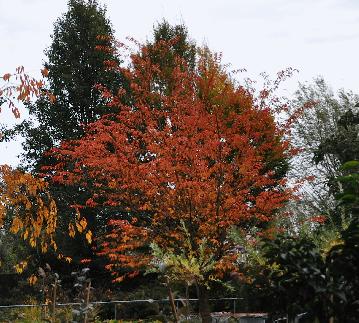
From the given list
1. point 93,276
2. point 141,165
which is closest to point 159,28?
point 93,276

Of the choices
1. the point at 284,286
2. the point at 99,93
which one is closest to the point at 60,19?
the point at 99,93

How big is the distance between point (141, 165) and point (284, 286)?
8.74 m

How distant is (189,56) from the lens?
996 inches

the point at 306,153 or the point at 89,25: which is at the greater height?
the point at 89,25

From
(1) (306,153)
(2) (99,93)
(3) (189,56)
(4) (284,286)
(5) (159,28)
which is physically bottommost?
(4) (284,286)

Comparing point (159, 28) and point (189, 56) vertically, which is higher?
point (159, 28)

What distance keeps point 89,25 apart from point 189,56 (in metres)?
4.99

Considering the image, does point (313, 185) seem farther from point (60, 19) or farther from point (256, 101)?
point (60, 19)

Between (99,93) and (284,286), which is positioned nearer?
(284,286)

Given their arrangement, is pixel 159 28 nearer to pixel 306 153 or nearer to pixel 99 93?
pixel 99 93

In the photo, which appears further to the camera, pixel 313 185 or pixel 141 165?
pixel 313 185

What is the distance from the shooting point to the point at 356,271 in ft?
10.6

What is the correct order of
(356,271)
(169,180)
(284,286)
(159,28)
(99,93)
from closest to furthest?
(356,271) → (284,286) → (169,180) → (99,93) → (159,28)

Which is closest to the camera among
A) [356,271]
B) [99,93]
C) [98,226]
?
[356,271]
